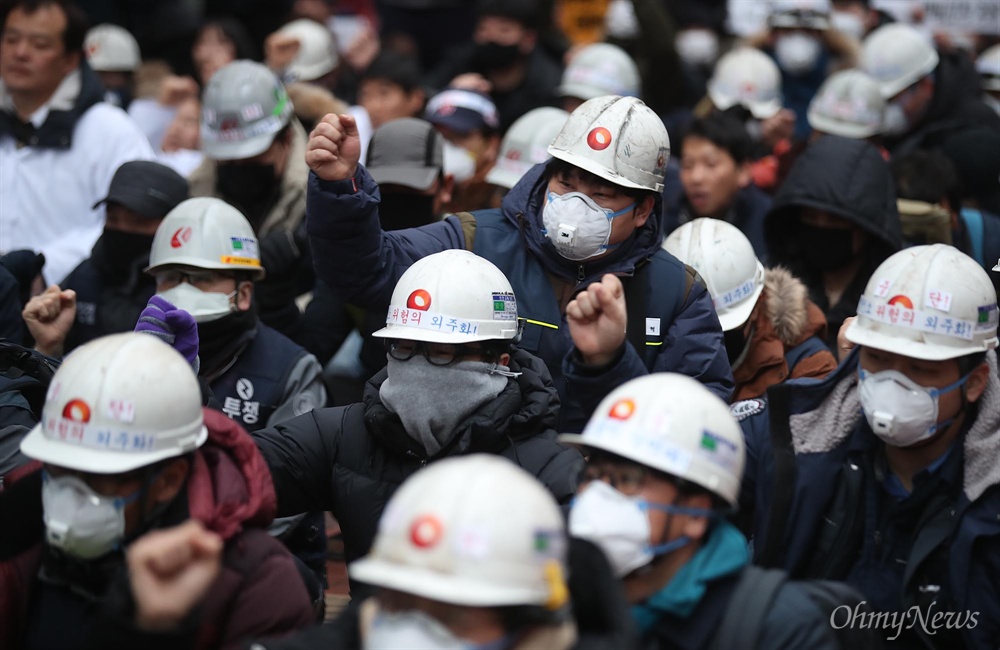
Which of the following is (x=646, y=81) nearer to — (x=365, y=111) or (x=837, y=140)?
(x=365, y=111)

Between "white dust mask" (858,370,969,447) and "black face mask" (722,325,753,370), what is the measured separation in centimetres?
133

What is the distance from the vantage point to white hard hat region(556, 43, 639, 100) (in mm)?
9508

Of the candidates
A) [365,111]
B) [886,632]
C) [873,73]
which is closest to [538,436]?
[886,632]

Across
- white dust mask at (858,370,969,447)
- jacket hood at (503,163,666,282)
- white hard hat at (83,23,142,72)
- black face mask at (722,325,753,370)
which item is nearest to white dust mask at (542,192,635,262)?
jacket hood at (503,163,666,282)

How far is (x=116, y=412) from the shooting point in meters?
3.57

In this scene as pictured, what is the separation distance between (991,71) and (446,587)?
908cm

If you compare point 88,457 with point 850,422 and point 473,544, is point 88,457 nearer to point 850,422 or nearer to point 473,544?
point 473,544

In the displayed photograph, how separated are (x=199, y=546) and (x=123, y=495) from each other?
0.44m

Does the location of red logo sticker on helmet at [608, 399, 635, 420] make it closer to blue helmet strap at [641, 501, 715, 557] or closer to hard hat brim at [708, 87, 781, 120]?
blue helmet strap at [641, 501, 715, 557]

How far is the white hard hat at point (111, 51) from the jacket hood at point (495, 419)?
705cm

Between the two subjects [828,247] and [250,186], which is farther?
[250,186]

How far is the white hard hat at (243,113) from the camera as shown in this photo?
748 centimetres

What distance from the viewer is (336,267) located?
4965 millimetres

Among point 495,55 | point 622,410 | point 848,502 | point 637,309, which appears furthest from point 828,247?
point 495,55
